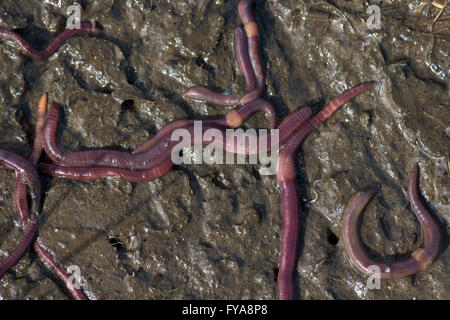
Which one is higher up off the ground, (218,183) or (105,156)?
(105,156)

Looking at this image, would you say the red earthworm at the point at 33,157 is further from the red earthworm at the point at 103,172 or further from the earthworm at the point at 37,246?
the red earthworm at the point at 103,172

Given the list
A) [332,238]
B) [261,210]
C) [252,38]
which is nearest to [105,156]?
[261,210]

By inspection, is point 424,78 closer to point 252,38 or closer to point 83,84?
point 252,38

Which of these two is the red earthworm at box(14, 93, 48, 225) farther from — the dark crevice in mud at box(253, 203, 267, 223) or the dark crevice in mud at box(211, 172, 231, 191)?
the dark crevice in mud at box(253, 203, 267, 223)

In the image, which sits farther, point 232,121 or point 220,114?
point 220,114

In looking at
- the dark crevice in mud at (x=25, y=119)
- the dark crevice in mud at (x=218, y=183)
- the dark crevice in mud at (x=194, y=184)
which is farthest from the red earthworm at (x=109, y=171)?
the dark crevice in mud at (x=218, y=183)

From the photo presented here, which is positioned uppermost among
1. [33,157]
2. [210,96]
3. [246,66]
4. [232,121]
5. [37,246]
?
[246,66]

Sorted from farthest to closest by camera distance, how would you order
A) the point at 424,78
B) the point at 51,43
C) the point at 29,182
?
the point at 424,78, the point at 51,43, the point at 29,182
